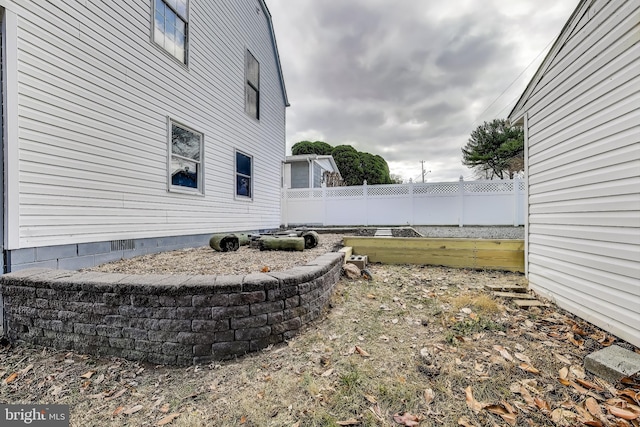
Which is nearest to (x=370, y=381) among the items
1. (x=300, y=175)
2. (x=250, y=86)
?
(x=250, y=86)

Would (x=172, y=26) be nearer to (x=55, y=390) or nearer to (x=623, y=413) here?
(x=55, y=390)

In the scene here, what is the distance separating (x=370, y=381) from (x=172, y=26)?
6.26 m

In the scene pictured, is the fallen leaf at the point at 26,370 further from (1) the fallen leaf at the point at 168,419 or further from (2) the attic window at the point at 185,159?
(2) the attic window at the point at 185,159

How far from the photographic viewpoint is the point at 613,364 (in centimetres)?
173

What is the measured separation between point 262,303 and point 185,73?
4.90 meters

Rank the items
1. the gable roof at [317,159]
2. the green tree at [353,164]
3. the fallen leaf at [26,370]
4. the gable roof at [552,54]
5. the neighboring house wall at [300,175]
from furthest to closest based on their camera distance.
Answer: the green tree at [353,164]
the neighboring house wall at [300,175]
the gable roof at [317,159]
the gable roof at [552,54]
the fallen leaf at [26,370]

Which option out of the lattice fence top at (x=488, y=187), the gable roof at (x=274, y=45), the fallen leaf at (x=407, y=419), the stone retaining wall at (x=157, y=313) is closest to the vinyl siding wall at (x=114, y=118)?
the stone retaining wall at (x=157, y=313)

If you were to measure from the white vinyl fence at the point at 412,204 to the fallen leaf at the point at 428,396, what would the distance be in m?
9.52

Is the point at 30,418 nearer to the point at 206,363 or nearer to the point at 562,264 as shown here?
the point at 206,363

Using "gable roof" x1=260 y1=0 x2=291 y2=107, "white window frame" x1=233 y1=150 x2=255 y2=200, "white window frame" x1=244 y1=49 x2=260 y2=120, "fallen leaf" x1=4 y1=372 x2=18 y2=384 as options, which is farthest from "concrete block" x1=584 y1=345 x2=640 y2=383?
"gable roof" x1=260 y1=0 x2=291 y2=107

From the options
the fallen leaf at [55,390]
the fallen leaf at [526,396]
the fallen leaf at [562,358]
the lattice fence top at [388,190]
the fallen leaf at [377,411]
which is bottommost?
the fallen leaf at [55,390]

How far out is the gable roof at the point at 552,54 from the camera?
263cm

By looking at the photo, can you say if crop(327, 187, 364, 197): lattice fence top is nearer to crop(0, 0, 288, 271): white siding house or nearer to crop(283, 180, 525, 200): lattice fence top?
crop(283, 180, 525, 200): lattice fence top

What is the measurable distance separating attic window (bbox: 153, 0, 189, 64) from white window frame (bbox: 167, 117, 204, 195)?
49.6 inches
